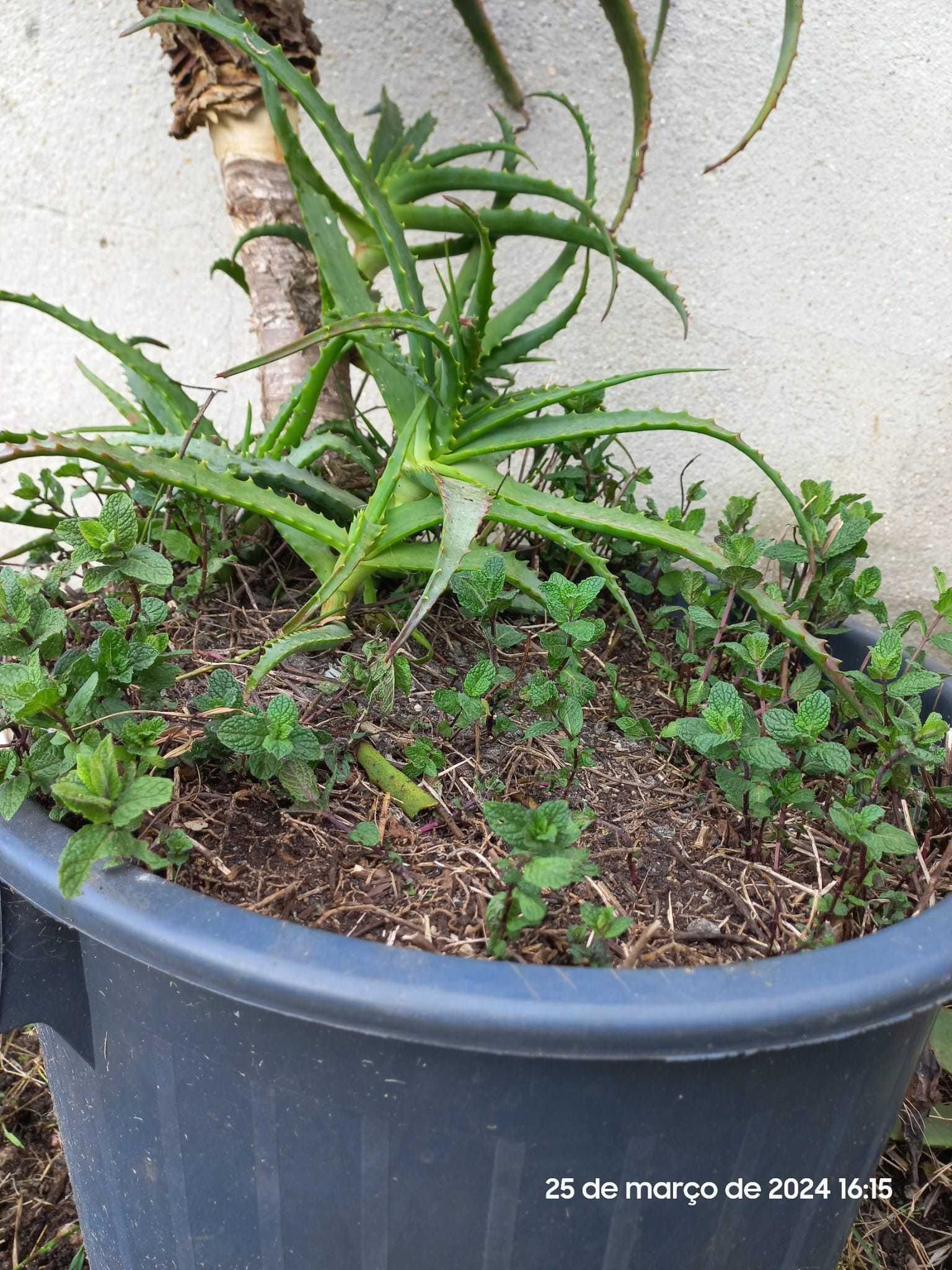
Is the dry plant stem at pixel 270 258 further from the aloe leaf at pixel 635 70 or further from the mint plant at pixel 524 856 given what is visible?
the mint plant at pixel 524 856

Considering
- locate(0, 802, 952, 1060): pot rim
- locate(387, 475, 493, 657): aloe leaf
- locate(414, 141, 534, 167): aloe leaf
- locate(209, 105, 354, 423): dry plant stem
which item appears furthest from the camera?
locate(209, 105, 354, 423): dry plant stem

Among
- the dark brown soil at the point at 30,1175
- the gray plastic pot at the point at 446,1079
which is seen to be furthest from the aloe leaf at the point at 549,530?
the dark brown soil at the point at 30,1175

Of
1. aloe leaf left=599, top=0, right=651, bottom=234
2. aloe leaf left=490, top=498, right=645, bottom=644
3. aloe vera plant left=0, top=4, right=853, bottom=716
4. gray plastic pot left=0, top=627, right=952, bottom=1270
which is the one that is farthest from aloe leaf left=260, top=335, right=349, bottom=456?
gray plastic pot left=0, top=627, right=952, bottom=1270

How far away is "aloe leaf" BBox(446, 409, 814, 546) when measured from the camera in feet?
2.74

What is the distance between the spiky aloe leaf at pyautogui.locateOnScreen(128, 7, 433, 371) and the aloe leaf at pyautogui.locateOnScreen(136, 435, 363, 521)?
0.16 metres

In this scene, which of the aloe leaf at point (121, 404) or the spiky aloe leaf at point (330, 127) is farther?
the aloe leaf at point (121, 404)

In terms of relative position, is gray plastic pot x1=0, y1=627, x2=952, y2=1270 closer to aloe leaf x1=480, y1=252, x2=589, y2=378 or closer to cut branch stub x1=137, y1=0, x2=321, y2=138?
aloe leaf x1=480, y1=252, x2=589, y2=378

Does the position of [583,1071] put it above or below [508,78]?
below

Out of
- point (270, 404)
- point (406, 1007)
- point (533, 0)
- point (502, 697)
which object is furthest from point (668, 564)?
point (533, 0)

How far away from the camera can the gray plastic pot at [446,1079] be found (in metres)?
0.52

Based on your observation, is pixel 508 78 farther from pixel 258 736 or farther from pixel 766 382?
pixel 258 736

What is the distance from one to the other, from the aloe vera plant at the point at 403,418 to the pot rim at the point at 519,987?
0.21 metres

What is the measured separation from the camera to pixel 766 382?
1452 millimetres

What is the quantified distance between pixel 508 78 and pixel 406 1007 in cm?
126
